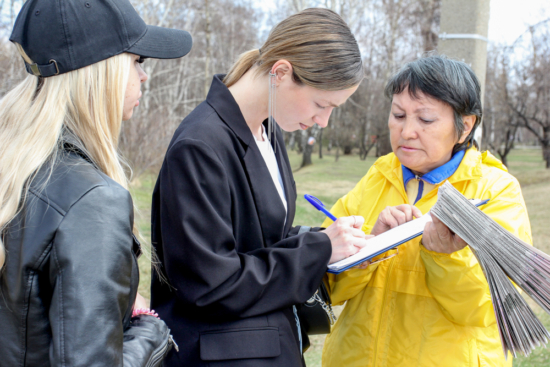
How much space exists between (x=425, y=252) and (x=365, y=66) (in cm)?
2208

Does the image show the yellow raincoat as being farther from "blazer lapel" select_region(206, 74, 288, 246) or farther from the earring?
the earring

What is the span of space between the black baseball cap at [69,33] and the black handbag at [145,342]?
2.43 ft

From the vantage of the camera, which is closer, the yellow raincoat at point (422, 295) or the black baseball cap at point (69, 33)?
the black baseball cap at point (69, 33)

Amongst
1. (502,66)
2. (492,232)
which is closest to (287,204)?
(492,232)

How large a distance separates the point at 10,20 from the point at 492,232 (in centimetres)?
1297

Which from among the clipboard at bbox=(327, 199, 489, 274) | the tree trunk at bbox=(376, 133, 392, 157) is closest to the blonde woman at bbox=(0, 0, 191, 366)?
the clipboard at bbox=(327, 199, 489, 274)

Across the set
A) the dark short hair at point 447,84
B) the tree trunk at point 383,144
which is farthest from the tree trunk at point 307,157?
the dark short hair at point 447,84

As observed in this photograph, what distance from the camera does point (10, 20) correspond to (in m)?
11.2

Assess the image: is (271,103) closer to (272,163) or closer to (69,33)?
Answer: (272,163)

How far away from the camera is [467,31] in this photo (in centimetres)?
377

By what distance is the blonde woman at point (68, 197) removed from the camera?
99 centimetres

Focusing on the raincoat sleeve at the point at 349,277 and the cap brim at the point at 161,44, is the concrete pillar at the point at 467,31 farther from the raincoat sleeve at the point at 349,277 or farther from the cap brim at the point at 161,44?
the cap brim at the point at 161,44

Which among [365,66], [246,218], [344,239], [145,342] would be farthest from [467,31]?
[365,66]

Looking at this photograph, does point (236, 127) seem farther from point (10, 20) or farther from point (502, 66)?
point (502, 66)
